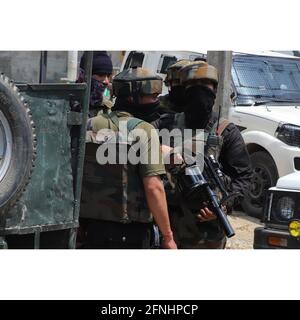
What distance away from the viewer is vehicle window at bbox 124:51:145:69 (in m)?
9.23

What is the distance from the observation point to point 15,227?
2.94 meters

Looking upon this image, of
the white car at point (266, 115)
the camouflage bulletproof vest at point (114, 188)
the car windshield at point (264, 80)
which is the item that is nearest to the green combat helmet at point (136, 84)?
the camouflage bulletproof vest at point (114, 188)

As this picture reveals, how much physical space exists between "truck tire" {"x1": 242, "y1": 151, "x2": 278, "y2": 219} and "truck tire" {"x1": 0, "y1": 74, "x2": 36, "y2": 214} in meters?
4.45

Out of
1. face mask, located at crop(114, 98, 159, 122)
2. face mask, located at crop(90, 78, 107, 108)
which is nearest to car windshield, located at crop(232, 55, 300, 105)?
face mask, located at crop(90, 78, 107, 108)

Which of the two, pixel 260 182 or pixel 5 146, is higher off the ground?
pixel 5 146

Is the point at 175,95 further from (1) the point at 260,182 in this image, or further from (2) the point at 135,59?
(2) the point at 135,59

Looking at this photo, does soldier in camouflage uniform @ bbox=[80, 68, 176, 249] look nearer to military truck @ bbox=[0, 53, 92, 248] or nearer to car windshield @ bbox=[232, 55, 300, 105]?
military truck @ bbox=[0, 53, 92, 248]

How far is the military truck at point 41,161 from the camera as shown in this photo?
113 inches

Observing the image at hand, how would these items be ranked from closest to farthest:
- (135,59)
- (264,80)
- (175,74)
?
(175,74), (264,80), (135,59)

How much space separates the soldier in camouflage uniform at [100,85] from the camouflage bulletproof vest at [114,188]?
1.36 feet

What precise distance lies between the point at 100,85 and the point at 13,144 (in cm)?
148

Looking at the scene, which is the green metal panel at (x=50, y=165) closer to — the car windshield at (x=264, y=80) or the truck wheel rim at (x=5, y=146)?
the truck wheel rim at (x=5, y=146)

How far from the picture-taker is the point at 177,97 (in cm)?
400

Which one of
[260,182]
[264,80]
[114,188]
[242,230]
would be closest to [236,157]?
[114,188]
